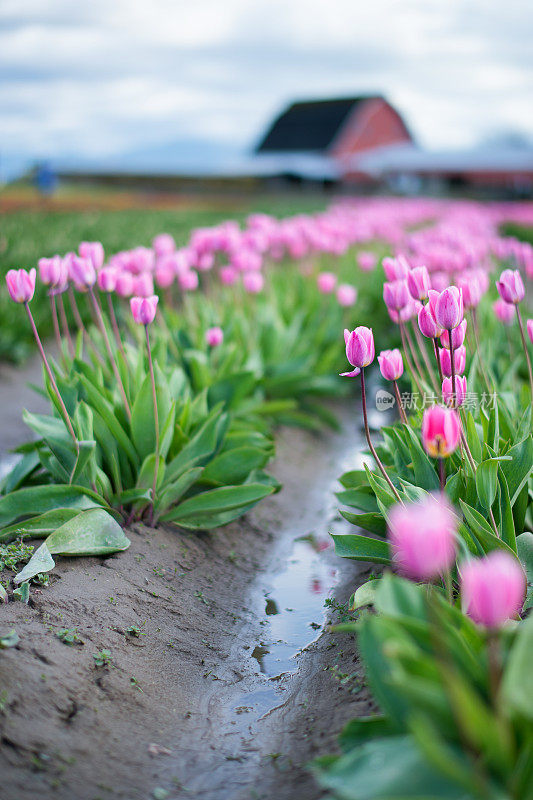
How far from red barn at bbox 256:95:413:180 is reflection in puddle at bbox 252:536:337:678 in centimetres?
4461

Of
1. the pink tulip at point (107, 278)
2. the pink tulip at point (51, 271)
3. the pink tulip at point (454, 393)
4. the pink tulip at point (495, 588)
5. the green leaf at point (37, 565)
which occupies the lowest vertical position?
the green leaf at point (37, 565)

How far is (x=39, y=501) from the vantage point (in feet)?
10.2

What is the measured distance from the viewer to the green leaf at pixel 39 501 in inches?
122

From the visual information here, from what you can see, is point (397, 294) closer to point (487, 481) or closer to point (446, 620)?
point (487, 481)

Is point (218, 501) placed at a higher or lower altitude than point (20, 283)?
lower

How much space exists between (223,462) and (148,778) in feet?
5.48

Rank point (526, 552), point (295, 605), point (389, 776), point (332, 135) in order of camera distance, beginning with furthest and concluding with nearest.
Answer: point (332, 135) < point (295, 605) < point (526, 552) < point (389, 776)

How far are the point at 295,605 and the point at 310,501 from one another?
3.83ft

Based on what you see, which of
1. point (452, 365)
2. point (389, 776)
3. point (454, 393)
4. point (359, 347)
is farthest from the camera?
point (454, 393)

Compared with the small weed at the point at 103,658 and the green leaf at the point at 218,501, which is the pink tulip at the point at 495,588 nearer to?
the small weed at the point at 103,658

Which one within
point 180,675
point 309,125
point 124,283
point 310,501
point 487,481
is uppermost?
point 124,283

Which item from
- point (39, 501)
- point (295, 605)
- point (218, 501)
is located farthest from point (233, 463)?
point (39, 501)

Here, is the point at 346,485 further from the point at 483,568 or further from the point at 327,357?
the point at 327,357

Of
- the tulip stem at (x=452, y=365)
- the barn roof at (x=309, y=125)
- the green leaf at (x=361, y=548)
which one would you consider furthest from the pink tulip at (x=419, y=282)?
the barn roof at (x=309, y=125)
